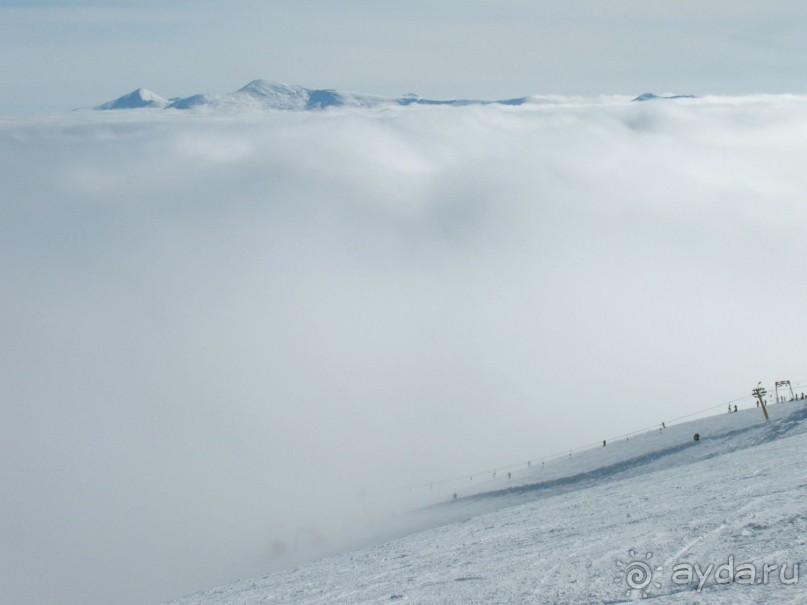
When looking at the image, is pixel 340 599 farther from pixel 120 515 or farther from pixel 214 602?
pixel 120 515

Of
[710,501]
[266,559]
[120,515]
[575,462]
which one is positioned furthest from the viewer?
[120,515]

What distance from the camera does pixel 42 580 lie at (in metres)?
84.3

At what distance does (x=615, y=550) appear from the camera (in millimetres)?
16500

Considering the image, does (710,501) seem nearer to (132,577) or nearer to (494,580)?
(494,580)

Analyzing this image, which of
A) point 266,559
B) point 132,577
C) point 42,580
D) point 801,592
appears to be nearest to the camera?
point 801,592

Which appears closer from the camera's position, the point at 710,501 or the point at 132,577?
the point at 710,501

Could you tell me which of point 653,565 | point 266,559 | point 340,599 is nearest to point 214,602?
point 340,599

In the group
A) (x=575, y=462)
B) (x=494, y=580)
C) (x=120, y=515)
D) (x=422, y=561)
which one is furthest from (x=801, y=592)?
(x=120, y=515)

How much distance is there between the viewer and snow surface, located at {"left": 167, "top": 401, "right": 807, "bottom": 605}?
13.7 m

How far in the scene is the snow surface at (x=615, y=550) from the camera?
13664 millimetres

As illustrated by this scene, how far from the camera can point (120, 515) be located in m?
117

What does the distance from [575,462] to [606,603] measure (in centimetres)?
3339

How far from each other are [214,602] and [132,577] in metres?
58.8

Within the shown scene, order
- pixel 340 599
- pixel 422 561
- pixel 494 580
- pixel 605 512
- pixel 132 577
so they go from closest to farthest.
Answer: pixel 494 580, pixel 340 599, pixel 422 561, pixel 605 512, pixel 132 577
